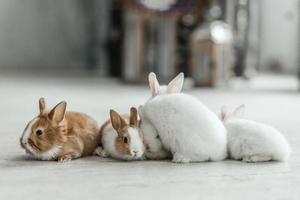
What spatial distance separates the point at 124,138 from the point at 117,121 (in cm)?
5

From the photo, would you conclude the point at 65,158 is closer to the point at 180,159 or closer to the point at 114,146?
the point at 114,146

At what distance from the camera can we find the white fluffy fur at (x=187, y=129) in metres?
1.42

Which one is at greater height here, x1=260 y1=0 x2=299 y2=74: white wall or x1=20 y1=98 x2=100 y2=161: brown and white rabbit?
x1=260 y1=0 x2=299 y2=74: white wall

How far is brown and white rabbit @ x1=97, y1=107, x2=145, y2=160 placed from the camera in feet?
4.61

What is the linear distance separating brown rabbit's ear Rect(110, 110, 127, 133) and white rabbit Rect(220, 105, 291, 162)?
0.87 ft

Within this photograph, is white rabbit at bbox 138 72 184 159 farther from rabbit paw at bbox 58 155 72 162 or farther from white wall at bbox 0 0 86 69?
white wall at bbox 0 0 86 69

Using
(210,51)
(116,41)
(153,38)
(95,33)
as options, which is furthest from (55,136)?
(95,33)

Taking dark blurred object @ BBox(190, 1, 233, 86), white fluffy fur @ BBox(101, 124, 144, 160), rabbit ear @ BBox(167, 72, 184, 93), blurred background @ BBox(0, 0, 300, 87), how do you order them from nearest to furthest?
white fluffy fur @ BBox(101, 124, 144, 160)
rabbit ear @ BBox(167, 72, 184, 93)
dark blurred object @ BBox(190, 1, 233, 86)
blurred background @ BBox(0, 0, 300, 87)

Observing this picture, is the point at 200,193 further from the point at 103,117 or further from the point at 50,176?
the point at 103,117

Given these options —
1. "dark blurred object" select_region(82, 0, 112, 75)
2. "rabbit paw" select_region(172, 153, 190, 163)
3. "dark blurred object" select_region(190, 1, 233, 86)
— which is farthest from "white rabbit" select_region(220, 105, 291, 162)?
"dark blurred object" select_region(82, 0, 112, 75)

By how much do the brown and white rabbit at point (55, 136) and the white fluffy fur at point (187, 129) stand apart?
0.18m

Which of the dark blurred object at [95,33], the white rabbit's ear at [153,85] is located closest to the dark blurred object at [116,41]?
the dark blurred object at [95,33]

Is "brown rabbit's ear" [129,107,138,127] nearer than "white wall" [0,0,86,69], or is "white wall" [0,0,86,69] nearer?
"brown rabbit's ear" [129,107,138,127]

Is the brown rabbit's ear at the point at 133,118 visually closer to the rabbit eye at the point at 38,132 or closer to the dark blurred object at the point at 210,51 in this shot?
the rabbit eye at the point at 38,132
